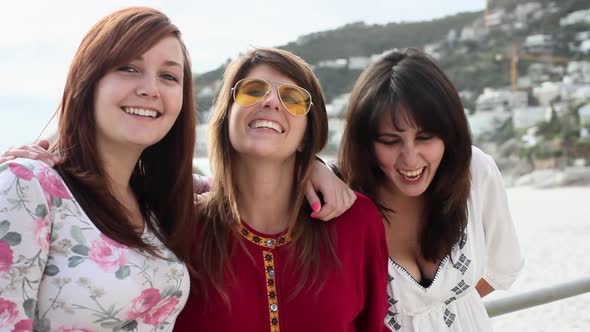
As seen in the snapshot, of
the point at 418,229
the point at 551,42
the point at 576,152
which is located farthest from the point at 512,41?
the point at 418,229

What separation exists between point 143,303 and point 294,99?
2.72 ft

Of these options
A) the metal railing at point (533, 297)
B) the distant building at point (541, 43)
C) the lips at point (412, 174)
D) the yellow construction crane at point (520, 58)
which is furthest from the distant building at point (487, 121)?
the lips at point (412, 174)

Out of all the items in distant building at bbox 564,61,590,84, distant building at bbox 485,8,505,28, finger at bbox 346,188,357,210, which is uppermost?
distant building at bbox 485,8,505,28

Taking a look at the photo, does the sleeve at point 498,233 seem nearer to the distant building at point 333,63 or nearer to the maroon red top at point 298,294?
the maroon red top at point 298,294

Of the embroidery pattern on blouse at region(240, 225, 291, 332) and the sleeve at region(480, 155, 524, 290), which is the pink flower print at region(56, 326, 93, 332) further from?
the sleeve at region(480, 155, 524, 290)

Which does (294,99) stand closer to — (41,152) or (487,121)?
(41,152)

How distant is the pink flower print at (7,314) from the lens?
4.82ft

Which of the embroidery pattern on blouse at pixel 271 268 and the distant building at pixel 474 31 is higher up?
the distant building at pixel 474 31

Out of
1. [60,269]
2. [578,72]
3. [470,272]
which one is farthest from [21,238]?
[578,72]

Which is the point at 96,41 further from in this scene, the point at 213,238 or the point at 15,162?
the point at 213,238

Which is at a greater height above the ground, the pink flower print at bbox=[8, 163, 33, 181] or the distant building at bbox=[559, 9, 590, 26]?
the distant building at bbox=[559, 9, 590, 26]

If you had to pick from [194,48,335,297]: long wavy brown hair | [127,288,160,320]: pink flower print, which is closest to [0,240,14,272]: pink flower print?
[127,288,160,320]: pink flower print

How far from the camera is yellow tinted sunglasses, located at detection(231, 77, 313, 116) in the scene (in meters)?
2.13

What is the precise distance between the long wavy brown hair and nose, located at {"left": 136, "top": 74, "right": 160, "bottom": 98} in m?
0.40
